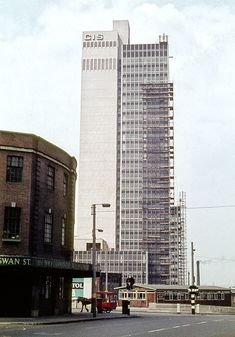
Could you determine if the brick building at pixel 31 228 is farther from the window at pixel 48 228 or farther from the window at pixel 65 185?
the window at pixel 65 185

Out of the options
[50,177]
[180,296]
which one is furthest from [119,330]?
[180,296]

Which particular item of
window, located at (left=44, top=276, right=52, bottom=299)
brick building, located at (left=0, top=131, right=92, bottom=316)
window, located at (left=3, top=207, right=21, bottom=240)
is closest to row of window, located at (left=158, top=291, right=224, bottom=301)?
brick building, located at (left=0, top=131, right=92, bottom=316)

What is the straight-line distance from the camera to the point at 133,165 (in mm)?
186750

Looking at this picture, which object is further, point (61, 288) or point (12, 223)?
point (61, 288)

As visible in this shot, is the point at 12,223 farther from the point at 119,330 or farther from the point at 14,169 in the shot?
the point at 119,330

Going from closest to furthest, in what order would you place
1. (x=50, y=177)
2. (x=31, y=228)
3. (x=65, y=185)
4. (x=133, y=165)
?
1. (x=31, y=228)
2. (x=50, y=177)
3. (x=65, y=185)
4. (x=133, y=165)

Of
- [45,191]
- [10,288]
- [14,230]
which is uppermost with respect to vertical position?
[45,191]

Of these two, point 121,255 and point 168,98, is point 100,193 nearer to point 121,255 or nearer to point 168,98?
point 121,255

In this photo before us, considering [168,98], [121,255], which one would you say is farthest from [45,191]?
[168,98]

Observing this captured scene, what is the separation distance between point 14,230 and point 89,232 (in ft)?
507

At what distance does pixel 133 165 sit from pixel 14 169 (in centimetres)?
15047

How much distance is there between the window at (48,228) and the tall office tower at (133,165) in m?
144

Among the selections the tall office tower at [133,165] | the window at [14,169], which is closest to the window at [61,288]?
the window at [14,169]

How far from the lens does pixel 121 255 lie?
179m
